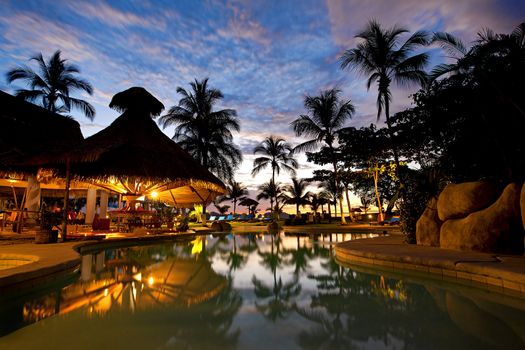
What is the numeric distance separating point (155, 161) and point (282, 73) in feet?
29.2

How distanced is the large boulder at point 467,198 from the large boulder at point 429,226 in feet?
1.57

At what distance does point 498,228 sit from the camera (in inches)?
228

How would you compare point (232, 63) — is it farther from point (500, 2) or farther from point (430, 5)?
point (500, 2)

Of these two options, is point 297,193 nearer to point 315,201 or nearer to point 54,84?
point 315,201

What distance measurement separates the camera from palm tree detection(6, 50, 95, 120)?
19.4 metres

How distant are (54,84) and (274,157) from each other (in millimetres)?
19648

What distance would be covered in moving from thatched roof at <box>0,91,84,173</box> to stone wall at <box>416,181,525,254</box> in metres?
11.8

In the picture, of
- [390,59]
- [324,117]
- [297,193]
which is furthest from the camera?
[297,193]

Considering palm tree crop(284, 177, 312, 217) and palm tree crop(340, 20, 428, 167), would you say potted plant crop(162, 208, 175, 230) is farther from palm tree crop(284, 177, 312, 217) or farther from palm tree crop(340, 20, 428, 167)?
palm tree crop(284, 177, 312, 217)

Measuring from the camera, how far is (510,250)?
5.70m

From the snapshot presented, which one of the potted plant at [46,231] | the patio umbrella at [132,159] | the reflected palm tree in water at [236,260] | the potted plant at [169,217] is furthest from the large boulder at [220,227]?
the potted plant at [46,231]

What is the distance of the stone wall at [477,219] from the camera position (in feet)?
18.7

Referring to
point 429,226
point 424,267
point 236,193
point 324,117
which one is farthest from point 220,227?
point 236,193

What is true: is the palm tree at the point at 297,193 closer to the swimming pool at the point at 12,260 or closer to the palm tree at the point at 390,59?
the palm tree at the point at 390,59
